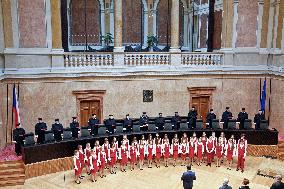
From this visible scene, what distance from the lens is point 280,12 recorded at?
15523 millimetres

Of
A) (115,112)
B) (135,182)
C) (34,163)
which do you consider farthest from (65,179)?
(115,112)

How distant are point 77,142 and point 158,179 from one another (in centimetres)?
338

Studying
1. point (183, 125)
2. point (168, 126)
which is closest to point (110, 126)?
point (168, 126)

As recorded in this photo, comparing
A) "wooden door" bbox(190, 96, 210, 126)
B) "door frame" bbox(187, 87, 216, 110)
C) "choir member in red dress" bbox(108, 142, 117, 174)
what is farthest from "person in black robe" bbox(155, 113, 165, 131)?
"choir member in red dress" bbox(108, 142, 117, 174)

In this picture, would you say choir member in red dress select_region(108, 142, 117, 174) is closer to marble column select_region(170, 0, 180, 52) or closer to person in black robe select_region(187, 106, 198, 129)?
person in black robe select_region(187, 106, 198, 129)

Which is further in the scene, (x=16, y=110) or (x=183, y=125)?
(x=183, y=125)

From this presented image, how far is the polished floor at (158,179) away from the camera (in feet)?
37.8

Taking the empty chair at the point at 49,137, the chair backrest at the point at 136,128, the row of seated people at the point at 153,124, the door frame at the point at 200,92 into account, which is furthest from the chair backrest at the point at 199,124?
the empty chair at the point at 49,137

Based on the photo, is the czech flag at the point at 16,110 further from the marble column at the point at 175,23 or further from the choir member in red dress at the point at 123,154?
the marble column at the point at 175,23

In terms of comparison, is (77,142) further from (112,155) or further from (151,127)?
(151,127)

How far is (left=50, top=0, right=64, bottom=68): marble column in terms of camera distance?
14.2 metres

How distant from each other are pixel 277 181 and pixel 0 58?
36.4 feet

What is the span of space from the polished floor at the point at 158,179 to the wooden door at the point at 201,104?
389cm

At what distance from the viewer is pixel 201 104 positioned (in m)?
16.6
